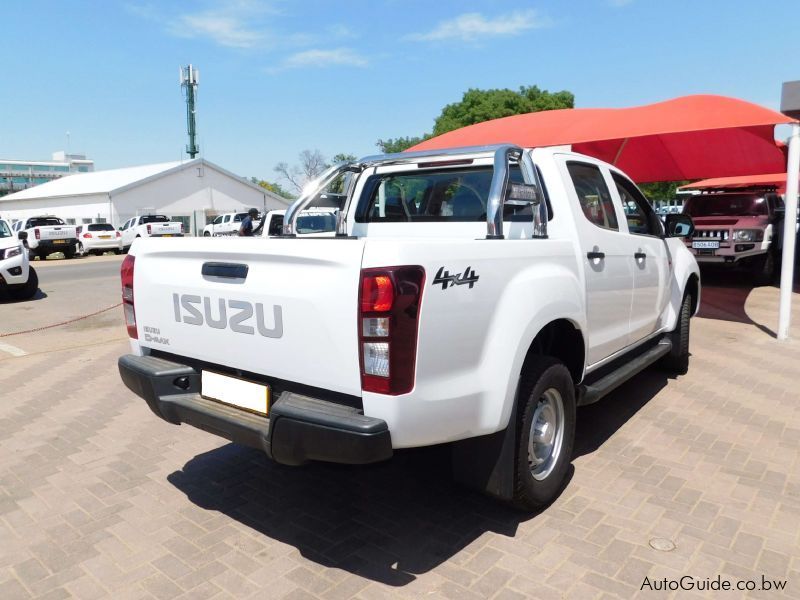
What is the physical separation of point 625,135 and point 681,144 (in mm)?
3813

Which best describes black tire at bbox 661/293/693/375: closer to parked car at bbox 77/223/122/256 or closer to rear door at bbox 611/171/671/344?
rear door at bbox 611/171/671/344

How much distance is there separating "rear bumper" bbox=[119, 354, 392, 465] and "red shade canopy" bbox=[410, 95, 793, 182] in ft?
20.1

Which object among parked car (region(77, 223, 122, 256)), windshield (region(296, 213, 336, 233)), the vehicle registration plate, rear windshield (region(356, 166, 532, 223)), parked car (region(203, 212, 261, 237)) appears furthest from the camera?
parked car (region(203, 212, 261, 237))

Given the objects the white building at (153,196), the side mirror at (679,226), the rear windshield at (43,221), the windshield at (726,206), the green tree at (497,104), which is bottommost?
the side mirror at (679,226)

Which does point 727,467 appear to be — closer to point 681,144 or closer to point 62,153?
point 681,144

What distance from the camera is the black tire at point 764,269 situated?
13.0 m

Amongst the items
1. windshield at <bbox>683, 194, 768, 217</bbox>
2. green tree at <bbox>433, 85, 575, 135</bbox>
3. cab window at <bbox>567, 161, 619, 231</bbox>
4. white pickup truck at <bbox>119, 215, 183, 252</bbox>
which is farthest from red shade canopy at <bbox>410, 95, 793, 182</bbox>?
green tree at <bbox>433, 85, 575, 135</bbox>

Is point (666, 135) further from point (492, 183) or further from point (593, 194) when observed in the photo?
point (492, 183)

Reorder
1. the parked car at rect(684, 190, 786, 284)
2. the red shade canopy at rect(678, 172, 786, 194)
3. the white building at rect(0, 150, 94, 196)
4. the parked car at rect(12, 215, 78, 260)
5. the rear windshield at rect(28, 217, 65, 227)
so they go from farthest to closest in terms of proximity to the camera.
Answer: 1. the white building at rect(0, 150, 94, 196)
2. the rear windshield at rect(28, 217, 65, 227)
3. the parked car at rect(12, 215, 78, 260)
4. the red shade canopy at rect(678, 172, 786, 194)
5. the parked car at rect(684, 190, 786, 284)

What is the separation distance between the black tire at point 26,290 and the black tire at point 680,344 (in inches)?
457

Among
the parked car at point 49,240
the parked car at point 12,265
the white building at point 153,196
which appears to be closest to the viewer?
the parked car at point 12,265

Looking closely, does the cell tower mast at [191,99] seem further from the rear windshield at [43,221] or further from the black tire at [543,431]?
the black tire at [543,431]

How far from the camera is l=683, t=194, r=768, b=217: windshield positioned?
1299cm

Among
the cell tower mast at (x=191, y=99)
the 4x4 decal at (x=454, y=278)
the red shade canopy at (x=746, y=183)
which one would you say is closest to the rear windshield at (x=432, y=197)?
the 4x4 decal at (x=454, y=278)
